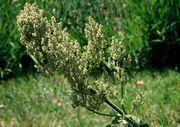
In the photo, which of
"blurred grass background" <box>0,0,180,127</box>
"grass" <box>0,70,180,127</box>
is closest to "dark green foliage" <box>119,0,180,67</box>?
"blurred grass background" <box>0,0,180,127</box>

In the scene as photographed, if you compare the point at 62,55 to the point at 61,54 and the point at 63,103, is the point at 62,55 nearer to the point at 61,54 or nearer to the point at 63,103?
the point at 61,54

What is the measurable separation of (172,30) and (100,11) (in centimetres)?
71

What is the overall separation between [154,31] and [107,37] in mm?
420

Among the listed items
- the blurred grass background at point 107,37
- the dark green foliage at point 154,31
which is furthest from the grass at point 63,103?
the dark green foliage at point 154,31

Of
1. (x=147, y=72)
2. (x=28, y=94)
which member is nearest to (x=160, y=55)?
(x=147, y=72)

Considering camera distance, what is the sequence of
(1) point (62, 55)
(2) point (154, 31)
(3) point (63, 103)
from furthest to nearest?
1. (2) point (154, 31)
2. (3) point (63, 103)
3. (1) point (62, 55)

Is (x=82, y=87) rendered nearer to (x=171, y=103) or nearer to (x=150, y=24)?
(x=171, y=103)

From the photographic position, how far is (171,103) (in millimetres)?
3770

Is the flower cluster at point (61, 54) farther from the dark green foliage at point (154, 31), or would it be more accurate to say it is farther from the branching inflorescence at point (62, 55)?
the dark green foliage at point (154, 31)

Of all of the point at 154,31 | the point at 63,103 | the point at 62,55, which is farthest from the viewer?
the point at 154,31

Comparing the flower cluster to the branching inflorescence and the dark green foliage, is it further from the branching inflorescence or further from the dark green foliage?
the dark green foliage

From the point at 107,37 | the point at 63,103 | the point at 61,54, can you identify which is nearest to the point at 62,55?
the point at 61,54

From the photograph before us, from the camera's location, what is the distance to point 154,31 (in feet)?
14.4

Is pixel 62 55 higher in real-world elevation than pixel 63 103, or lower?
higher
